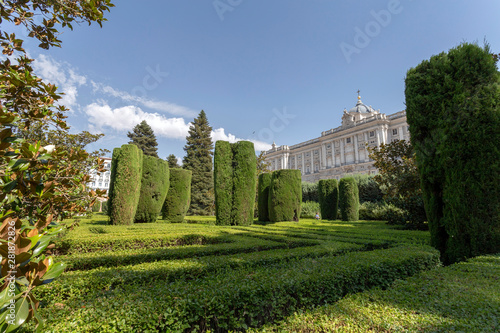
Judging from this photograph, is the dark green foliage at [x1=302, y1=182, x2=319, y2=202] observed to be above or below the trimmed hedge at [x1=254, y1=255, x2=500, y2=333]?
above

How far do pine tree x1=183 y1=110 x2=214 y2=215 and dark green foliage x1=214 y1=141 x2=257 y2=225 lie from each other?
61.6ft

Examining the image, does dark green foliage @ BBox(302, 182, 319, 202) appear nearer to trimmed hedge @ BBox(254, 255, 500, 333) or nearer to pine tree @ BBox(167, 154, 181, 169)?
pine tree @ BBox(167, 154, 181, 169)

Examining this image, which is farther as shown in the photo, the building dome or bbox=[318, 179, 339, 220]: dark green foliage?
the building dome

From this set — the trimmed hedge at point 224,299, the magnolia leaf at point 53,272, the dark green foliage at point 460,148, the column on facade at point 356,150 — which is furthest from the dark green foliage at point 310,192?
the magnolia leaf at point 53,272

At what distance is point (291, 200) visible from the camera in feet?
45.1

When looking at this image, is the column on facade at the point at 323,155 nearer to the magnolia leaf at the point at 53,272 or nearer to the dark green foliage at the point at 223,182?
the dark green foliage at the point at 223,182

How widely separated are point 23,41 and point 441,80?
790 cm

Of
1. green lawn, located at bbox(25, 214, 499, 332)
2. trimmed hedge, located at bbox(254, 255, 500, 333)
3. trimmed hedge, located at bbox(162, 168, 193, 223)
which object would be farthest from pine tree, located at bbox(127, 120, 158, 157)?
trimmed hedge, located at bbox(254, 255, 500, 333)

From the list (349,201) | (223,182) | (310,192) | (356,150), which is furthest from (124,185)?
(356,150)

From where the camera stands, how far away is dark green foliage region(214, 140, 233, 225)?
1055 centimetres

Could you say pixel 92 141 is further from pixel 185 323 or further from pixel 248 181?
pixel 185 323

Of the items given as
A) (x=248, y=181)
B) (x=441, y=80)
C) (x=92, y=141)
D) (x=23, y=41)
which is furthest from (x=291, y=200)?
(x=92, y=141)

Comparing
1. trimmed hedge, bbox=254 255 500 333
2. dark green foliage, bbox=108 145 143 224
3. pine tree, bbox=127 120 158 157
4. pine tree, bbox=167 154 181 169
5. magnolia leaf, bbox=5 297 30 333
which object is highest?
pine tree, bbox=127 120 158 157

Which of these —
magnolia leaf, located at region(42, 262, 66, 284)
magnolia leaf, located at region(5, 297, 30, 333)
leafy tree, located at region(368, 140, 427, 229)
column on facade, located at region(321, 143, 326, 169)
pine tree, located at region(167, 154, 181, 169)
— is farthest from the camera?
column on facade, located at region(321, 143, 326, 169)
